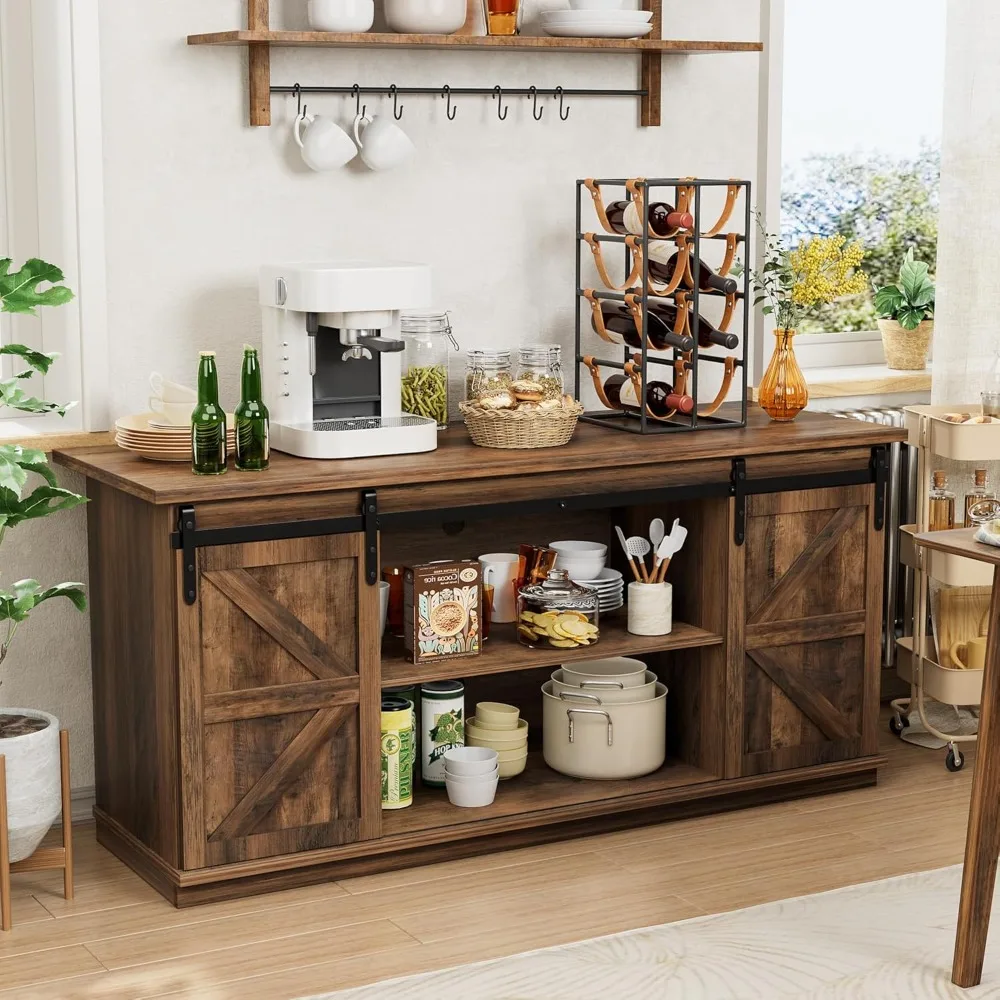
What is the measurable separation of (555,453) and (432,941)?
1.07 meters

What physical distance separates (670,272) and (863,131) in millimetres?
1291

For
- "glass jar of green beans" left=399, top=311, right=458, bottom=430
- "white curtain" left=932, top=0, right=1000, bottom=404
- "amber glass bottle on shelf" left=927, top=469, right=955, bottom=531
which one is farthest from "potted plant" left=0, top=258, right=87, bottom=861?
"white curtain" left=932, top=0, right=1000, bottom=404

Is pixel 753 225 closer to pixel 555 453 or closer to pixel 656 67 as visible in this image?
pixel 656 67

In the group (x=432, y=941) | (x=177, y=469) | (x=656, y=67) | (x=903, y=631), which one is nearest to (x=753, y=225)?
(x=656, y=67)

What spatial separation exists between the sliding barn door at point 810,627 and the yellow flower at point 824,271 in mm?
488

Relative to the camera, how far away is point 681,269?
376 centimetres

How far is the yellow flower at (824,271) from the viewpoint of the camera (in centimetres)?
394

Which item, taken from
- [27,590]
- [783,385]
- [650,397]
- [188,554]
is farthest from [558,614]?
[27,590]

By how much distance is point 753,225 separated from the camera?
435 cm

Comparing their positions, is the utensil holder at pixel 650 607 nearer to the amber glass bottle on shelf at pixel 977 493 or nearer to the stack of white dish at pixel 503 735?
the stack of white dish at pixel 503 735

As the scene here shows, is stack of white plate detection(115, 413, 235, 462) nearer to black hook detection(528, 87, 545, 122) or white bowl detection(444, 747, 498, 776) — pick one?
white bowl detection(444, 747, 498, 776)

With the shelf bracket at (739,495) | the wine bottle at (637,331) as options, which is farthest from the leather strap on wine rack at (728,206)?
the shelf bracket at (739,495)

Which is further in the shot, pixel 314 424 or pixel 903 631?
pixel 903 631

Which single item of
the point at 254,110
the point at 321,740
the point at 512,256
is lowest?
the point at 321,740
